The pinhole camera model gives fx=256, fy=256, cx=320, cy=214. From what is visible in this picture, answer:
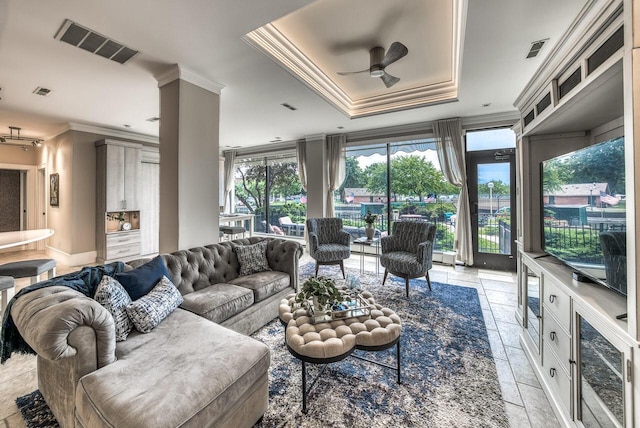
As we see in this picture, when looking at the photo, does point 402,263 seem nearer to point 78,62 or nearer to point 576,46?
point 576,46

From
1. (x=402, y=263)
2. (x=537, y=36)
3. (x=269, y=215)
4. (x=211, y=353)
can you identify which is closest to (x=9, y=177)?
(x=269, y=215)

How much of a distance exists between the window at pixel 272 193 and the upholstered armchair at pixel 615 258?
227 inches

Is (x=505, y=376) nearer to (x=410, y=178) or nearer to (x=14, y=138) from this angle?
(x=410, y=178)

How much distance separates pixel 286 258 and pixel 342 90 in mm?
2903

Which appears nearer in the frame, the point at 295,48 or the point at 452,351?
the point at 452,351

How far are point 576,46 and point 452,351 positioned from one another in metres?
2.31

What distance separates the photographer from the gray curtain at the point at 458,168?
4.70m

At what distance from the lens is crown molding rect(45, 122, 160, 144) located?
16.3 feet

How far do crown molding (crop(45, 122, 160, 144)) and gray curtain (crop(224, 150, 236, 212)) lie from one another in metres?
2.02

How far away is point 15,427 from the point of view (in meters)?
1.48

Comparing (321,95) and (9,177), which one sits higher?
(321,95)

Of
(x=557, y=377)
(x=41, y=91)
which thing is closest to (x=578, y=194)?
(x=557, y=377)

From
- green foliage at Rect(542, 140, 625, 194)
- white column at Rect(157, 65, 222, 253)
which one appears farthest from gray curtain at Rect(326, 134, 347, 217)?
green foliage at Rect(542, 140, 625, 194)

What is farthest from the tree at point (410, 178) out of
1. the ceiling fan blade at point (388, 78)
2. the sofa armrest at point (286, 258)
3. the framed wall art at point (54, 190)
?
the framed wall art at point (54, 190)
